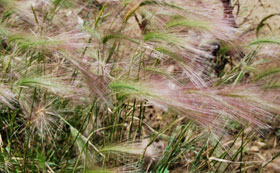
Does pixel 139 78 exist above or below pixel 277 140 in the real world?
above

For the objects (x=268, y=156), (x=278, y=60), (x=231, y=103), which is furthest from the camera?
(x=268, y=156)

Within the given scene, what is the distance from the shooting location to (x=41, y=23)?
61.7 inches

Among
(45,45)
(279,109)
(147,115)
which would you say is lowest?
(147,115)

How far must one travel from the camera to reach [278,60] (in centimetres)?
153

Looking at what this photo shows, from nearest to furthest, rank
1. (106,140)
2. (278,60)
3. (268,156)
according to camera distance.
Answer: (278,60)
(106,140)
(268,156)

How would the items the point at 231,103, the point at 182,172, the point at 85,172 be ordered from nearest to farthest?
the point at 231,103, the point at 85,172, the point at 182,172

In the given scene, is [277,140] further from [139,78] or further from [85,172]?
[85,172]

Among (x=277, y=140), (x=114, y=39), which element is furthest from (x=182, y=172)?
(x=114, y=39)

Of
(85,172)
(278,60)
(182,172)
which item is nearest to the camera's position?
(85,172)

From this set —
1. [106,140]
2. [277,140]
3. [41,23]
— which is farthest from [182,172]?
[41,23]

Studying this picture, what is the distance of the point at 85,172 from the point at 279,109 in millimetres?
613

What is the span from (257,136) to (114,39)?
1024mm

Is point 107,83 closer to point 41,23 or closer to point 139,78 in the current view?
point 139,78

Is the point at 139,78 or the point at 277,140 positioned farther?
the point at 277,140
